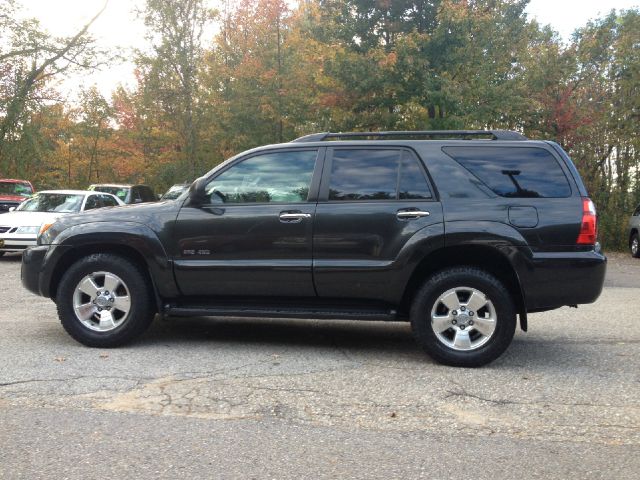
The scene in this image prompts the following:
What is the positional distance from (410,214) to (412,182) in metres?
0.32

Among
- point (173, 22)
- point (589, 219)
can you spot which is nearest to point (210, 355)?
point (589, 219)

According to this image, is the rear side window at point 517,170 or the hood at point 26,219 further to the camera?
the hood at point 26,219

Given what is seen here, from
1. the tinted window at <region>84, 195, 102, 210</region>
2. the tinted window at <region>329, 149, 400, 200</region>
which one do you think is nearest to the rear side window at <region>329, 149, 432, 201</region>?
the tinted window at <region>329, 149, 400, 200</region>

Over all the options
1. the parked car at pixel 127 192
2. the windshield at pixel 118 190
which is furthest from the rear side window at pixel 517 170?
the windshield at pixel 118 190

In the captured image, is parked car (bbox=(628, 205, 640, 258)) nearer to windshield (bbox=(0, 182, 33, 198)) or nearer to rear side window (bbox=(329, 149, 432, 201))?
rear side window (bbox=(329, 149, 432, 201))

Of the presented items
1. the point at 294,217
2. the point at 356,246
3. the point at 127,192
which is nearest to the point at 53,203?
the point at 127,192

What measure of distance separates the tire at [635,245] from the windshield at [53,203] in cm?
1395

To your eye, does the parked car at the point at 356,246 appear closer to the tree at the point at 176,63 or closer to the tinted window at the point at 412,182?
the tinted window at the point at 412,182

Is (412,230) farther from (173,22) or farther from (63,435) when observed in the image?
(173,22)

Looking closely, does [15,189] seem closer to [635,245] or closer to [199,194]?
[199,194]

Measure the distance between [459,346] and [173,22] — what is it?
79.6 ft

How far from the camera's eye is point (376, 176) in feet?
18.8

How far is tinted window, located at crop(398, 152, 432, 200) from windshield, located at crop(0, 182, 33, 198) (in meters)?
16.3

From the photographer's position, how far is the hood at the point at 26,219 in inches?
532
